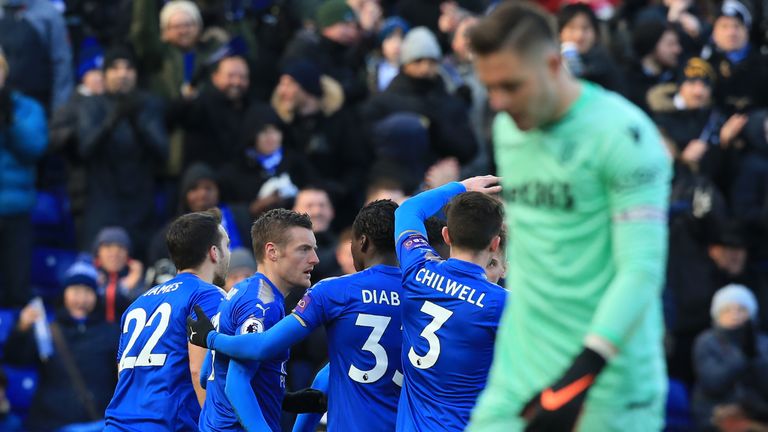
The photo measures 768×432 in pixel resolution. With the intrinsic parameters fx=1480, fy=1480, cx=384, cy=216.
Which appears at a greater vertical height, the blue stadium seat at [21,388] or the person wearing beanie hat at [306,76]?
the person wearing beanie hat at [306,76]

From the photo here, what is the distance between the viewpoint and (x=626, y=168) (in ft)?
14.4

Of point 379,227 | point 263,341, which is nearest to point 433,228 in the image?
point 379,227

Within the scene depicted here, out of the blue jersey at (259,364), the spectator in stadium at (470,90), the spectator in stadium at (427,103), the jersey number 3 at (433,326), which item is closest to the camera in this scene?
the jersey number 3 at (433,326)

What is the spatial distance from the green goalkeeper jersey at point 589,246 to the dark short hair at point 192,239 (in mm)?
3096

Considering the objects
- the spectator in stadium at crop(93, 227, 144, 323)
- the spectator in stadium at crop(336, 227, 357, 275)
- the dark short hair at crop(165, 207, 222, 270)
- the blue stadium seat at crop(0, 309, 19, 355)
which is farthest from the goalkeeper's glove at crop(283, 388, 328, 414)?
the blue stadium seat at crop(0, 309, 19, 355)

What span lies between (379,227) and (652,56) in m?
8.44

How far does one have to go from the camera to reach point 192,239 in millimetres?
7523

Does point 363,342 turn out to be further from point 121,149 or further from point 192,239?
point 121,149

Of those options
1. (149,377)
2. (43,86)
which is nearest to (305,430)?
(149,377)

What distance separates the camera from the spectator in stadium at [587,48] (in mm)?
13859

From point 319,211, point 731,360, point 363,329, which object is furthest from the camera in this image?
Answer: point 731,360

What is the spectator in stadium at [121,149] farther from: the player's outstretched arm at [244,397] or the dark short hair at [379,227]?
the player's outstretched arm at [244,397]

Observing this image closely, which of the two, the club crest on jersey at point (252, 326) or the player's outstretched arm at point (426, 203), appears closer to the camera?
the player's outstretched arm at point (426, 203)

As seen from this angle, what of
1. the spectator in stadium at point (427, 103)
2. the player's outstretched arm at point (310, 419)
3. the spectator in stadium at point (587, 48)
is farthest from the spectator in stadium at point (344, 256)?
the player's outstretched arm at point (310, 419)
